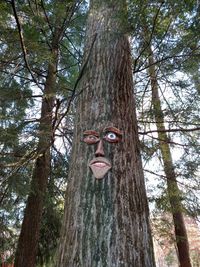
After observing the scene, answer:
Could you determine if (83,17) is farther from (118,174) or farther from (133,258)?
(133,258)

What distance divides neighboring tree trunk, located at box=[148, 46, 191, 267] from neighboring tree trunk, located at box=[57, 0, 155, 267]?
0.65 m

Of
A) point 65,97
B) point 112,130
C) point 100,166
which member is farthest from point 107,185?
point 65,97

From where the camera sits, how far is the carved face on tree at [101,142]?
7.08 feet

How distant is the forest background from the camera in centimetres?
325

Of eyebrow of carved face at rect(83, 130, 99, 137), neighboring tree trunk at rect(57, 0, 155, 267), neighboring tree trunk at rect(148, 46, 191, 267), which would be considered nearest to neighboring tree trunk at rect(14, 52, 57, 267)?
neighboring tree trunk at rect(148, 46, 191, 267)

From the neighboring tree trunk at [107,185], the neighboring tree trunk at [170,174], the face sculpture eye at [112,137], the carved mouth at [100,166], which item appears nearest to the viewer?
the neighboring tree trunk at [107,185]

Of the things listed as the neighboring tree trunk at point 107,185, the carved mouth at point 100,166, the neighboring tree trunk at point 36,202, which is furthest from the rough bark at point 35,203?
the carved mouth at point 100,166

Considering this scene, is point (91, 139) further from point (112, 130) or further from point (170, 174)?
point (170, 174)

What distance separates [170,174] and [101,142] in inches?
124

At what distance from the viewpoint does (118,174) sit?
85.1 inches

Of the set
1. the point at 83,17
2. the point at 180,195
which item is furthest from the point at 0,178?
the point at 83,17

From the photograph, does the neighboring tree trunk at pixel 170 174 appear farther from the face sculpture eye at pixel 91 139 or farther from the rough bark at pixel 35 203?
the rough bark at pixel 35 203

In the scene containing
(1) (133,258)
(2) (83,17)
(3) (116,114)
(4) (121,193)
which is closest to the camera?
(1) (133,258)

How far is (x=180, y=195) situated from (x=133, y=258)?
3469mm
